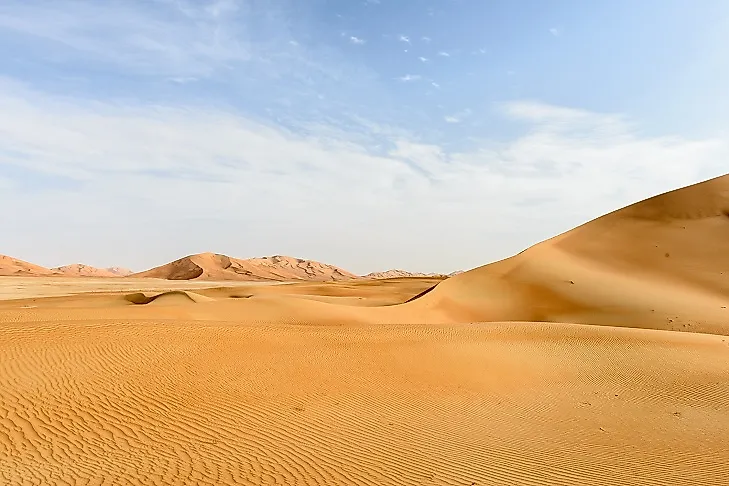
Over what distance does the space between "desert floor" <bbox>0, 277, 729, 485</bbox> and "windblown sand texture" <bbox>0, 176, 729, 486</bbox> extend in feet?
0.13

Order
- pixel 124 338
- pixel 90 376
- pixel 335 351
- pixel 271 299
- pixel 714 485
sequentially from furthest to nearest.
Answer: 1. pixel 271 299
2. pixel 335 351
3. pixel 124 338
4. pixel 90 376
5. pixel 714 485

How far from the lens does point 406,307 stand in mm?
26062

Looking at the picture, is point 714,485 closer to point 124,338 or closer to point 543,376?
point 543,376

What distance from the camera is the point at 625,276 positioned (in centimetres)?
3017

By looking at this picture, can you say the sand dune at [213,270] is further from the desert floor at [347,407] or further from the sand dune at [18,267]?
the desert floor at [347,407]

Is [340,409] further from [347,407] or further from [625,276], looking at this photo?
[625,276]

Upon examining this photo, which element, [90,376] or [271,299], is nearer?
[90,376]

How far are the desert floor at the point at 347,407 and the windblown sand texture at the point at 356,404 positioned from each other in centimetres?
4

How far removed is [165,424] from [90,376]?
8.61ft

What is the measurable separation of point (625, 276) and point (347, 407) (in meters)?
25.5

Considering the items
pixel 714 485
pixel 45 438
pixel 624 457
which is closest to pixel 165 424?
pixel 45 438

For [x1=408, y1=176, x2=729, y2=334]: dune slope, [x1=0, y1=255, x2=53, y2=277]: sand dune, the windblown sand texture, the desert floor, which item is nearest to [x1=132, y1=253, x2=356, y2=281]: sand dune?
[x1=0, y1=255, x2=53, y2=277]: sand dune

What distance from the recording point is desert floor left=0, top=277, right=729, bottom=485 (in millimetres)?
7066

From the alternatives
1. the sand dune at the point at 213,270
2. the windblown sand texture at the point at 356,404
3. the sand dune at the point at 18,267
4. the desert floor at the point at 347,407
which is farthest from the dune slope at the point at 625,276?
the sand dune at the point at 18,267
